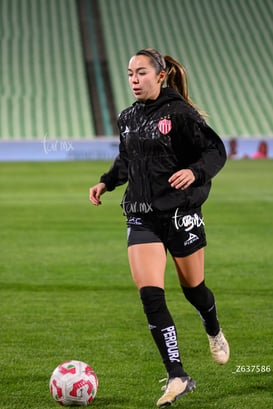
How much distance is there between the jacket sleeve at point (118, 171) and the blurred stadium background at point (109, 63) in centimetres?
2480

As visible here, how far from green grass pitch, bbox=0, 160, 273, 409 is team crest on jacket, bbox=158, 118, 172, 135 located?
1608mm

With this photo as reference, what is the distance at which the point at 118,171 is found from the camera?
6.50 metres

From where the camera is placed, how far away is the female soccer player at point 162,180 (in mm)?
5887

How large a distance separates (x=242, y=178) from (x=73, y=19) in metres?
19.1

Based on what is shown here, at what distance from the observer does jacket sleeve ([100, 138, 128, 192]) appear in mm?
6363

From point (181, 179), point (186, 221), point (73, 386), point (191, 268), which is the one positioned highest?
point (181, 179)

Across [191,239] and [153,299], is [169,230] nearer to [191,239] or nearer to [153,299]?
[191,239]

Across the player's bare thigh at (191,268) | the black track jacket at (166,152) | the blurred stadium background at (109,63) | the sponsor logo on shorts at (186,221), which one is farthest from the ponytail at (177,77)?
the blurred stadium background at (109,63)

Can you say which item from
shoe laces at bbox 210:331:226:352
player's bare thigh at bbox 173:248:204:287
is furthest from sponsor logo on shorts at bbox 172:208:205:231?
shoe laces at bbox 210:331:226:352

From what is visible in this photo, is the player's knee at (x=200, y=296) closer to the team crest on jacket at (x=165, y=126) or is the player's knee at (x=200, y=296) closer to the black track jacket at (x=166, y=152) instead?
the black track jacket at (x=166, y=152)

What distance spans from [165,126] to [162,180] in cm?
33

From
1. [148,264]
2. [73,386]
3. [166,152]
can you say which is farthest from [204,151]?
[73,386]

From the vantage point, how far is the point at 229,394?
6078 mm

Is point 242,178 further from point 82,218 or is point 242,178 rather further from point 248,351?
point 248,351
